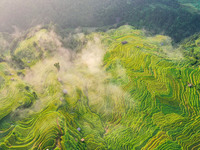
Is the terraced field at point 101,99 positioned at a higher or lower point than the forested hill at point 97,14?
lower

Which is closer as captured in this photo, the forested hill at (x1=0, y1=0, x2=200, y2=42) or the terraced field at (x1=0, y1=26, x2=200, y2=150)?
the terraced field at (x1=0, y1=26, x2=200, y2=150)

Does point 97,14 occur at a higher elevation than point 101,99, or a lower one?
higher

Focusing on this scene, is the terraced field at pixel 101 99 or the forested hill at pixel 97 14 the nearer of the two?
the terraced field at pixel 101 99

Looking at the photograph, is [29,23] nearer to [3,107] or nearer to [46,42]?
[46,42]

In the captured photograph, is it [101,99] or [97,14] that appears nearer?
[101,99]

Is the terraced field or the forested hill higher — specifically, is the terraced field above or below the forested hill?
below
